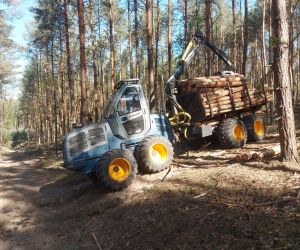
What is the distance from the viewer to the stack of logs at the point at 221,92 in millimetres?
8512

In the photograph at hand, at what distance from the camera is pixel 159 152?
25.0ft

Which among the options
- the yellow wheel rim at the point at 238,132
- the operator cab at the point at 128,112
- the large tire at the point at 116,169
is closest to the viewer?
the large tire at the point at 116,169

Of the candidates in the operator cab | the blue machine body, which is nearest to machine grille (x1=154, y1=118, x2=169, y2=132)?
the operator cab

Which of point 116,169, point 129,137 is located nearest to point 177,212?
point 116,169

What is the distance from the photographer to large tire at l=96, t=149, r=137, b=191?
6266 mm

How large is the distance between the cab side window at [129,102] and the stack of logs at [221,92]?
2522mm

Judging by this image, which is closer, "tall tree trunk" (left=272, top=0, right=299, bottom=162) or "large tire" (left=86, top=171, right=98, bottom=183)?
"tall tree trunk" (left=272, top=0, right=299, bottom=162)

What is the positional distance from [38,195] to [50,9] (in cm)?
1742

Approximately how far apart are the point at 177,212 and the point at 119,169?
2.75 meters

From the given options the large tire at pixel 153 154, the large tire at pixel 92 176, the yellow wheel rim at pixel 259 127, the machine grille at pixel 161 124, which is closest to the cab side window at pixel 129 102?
the machine grille at pixel 161 124

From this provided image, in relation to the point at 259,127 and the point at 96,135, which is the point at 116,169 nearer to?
the point at 96,135

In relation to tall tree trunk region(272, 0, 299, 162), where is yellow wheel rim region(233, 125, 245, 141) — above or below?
below

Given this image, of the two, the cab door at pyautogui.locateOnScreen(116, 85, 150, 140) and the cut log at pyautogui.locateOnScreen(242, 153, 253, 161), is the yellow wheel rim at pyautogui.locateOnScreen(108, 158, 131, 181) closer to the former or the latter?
the cab door at pyautogui.locateOnScreen(116, 85, 150, 140)

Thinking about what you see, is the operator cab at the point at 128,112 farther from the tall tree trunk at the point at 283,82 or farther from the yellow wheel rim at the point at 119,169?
the tall tree trunk at the point at 283,82
